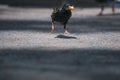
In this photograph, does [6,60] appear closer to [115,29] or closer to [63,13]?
[63,13]

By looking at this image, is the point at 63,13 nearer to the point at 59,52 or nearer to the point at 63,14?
the point at 63,14

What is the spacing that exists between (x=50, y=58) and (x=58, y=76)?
5.52ft

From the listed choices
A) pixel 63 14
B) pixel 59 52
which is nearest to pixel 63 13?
pixel 63 14

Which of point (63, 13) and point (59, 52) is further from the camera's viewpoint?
point (63, 13)

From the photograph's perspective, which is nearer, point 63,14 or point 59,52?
point 59,52

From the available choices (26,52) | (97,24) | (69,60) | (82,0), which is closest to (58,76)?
(69,60)

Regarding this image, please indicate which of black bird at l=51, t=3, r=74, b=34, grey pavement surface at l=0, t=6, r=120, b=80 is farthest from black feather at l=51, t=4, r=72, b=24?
grey pavement surface at l=0, t=6, r=120, b=80

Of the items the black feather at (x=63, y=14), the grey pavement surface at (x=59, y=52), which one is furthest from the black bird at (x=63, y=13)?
the grey pavement surface at (x=59, y=52)

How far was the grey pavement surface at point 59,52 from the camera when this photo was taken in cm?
604

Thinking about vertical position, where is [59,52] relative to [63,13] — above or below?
below

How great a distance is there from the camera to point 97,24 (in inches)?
541

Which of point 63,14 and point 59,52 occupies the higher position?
point 63,14

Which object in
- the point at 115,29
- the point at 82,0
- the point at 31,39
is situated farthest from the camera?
the point at 82,0

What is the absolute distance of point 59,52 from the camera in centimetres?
815
